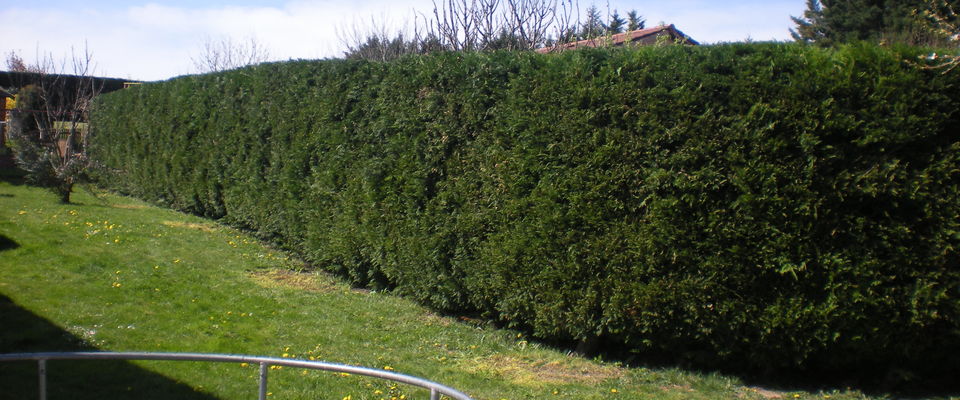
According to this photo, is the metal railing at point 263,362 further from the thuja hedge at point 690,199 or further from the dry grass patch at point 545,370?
the thuja hedge at point 690,199

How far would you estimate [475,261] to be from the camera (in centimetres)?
754

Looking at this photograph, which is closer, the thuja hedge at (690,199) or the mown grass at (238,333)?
the thuja hedge at (690,199)

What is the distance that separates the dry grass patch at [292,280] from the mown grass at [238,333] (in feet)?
0.09

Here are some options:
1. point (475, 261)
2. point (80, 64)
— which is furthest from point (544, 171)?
point (80, 64)

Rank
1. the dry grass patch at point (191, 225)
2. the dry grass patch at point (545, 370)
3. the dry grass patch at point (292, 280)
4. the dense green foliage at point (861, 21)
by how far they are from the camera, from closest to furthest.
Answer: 1. the dry grass patch at point (545, 370)
2. the dry grass patch at point (292, 280)
3. the dry grass patch at point (191, 225)
4. the dense green foliage at point (861, 21)

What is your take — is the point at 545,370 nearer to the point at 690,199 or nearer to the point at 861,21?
the point at 690,199

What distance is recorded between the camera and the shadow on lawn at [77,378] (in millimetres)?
5234

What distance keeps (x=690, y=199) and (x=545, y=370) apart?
2.05 m

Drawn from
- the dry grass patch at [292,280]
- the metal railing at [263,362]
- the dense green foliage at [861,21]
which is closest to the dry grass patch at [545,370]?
the metal railing at [263,362]

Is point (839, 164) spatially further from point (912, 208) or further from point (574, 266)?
point (574, 266)

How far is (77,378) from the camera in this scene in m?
5.50

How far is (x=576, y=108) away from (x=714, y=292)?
2017 millimetres

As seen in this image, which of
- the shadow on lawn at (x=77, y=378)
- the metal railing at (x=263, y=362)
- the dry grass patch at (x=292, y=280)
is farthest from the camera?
the dry grass patch at (x=292, y=280)

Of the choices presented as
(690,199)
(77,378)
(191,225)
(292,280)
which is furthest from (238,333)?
(191,225)
